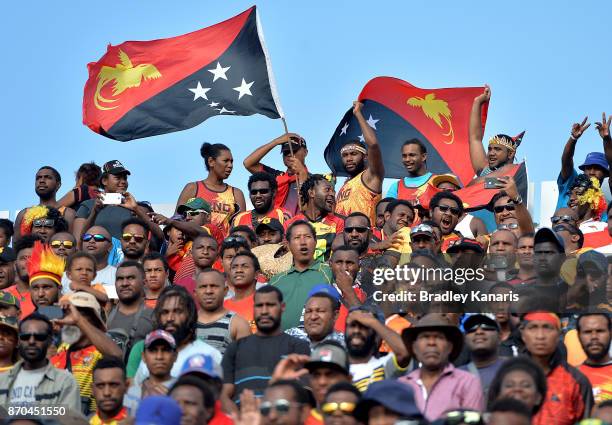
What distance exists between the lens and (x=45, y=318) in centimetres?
1356

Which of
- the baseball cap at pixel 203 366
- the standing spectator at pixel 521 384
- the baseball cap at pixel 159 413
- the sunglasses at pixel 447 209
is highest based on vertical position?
the sunglasses at pixel 447 209

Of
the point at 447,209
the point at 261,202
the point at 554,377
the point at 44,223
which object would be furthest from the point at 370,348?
the point at 44,223

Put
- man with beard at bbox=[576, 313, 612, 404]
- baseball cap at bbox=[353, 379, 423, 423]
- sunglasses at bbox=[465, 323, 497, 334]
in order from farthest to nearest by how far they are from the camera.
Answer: sunglasses at bbox=[465, 323, 497, 334]
man with beard at bbox=[576, 313, 612, 404]
baseball cap at bbox=[353, 379, 423, 423]

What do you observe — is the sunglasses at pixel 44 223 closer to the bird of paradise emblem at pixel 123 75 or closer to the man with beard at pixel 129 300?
the bird of paradise emblem at pixel 123 75

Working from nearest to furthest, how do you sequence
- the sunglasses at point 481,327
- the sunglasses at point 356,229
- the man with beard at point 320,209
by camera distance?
the sunglasses at point 481,327
the sunglasses at point 356,229
the man with beard at point 320,209

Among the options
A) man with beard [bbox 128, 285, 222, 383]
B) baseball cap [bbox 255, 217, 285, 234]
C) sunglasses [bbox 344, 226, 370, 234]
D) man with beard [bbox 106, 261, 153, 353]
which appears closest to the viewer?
man with beard [bbox 128, 285, 222, 383]

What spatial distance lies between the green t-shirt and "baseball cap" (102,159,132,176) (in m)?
4.14

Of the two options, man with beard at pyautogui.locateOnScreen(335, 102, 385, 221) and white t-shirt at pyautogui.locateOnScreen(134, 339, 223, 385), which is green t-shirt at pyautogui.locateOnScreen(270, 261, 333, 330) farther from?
man with beard at pyautogui.locateOnScreen(335, 102, 385, 221)

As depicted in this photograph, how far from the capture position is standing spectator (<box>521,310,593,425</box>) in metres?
11.3

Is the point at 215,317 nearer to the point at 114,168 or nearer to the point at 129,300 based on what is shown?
the point at 129,300

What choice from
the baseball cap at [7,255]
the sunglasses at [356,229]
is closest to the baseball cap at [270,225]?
the sunglasses at [356,229]

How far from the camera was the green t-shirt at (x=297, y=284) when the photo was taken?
14.5 m

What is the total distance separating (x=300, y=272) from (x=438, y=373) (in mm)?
3440

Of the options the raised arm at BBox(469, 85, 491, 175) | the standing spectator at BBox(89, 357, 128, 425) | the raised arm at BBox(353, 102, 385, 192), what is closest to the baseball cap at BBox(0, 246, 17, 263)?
the raised arm at BBox(353, 102, 385, 192)
